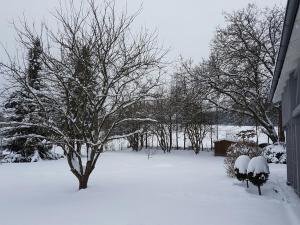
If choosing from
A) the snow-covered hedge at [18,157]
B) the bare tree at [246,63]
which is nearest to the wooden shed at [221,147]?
the bare tree at [246,63]

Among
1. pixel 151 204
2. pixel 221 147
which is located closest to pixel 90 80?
pixel 151 204

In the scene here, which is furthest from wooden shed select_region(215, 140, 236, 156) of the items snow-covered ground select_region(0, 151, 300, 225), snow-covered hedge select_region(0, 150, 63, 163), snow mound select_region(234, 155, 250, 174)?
snow mound select_region(234, 155, 250, 174)

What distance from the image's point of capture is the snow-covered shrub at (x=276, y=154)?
20.5 meters

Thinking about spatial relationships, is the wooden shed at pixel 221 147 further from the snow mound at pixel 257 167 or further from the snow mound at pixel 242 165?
the snow mound at pixel 257 167

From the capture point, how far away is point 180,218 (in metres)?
6.82

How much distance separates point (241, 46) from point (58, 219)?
66.3 ft

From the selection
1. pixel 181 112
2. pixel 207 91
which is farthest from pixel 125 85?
pixel 181 112

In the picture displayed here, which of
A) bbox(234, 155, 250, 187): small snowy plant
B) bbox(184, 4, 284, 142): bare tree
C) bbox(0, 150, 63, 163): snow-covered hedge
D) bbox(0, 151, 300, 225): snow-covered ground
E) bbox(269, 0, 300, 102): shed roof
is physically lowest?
bbox(0, 151, 300, 225): snow-covered ground

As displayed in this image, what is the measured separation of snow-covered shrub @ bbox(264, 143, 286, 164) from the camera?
806 inches

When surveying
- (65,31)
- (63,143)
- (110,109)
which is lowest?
(63,143)

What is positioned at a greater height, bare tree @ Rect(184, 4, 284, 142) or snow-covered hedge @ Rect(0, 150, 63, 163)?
bare tree @ Rect(184, 4, 284, 142)

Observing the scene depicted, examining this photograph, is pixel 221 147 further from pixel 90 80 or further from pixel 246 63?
pixel 90 80

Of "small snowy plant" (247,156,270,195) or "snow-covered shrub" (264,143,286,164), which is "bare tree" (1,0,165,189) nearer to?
"small snowy plant" (247,156,270,195)

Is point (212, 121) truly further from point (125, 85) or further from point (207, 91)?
point (125, 85)
